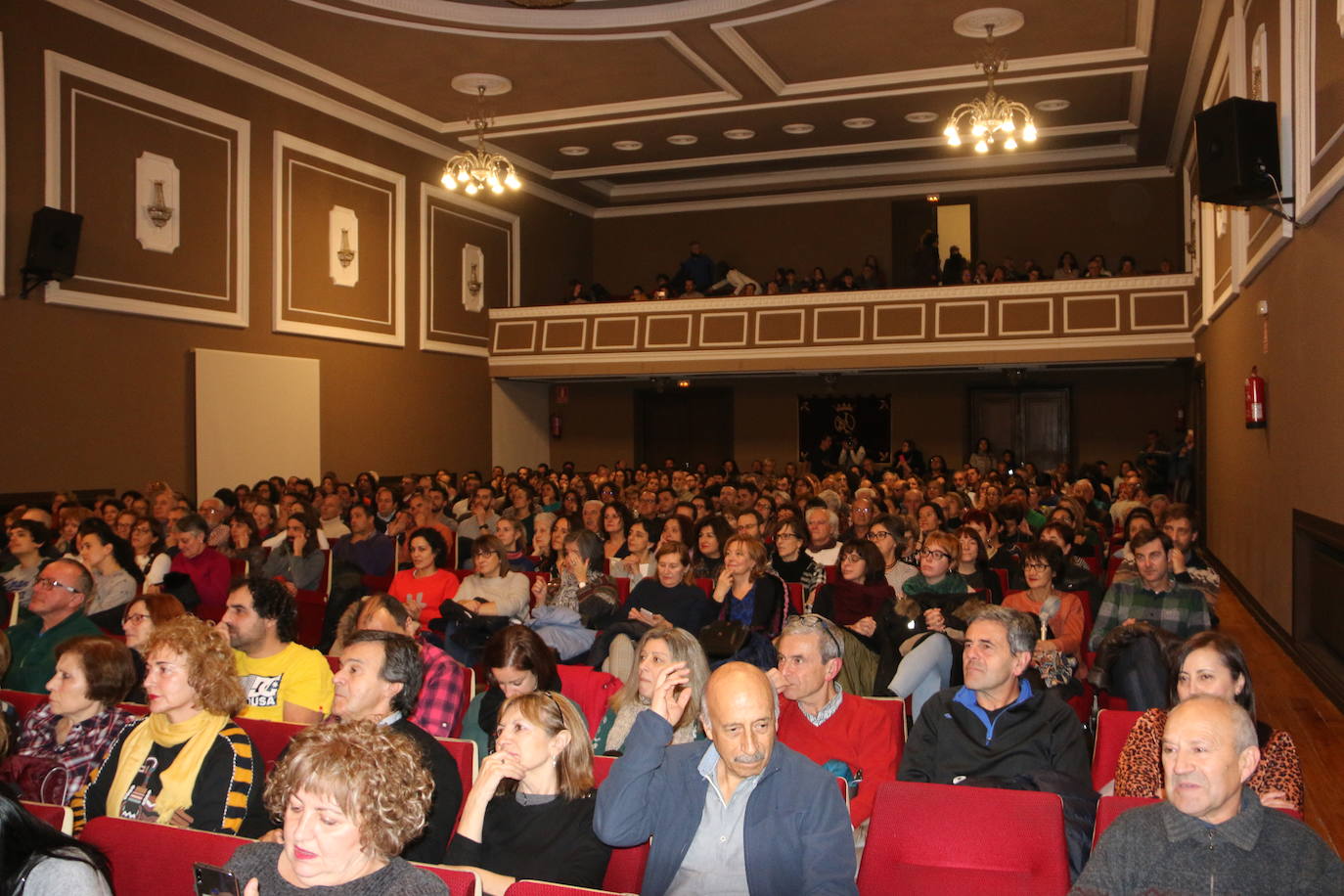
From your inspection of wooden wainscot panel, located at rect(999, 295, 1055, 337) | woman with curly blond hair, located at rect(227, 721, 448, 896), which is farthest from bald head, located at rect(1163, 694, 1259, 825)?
wooden wainscot panel, located at rect(999, 295, 1055, 337)

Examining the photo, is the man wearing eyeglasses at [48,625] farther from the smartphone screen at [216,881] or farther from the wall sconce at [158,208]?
the wall sconce at [158,208]

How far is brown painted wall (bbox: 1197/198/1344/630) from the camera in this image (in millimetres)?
5812

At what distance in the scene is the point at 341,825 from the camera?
6.65ft

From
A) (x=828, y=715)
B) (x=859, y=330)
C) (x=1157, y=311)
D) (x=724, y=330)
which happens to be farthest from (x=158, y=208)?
(x=1157, y=311)

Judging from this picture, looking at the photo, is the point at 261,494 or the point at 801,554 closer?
the point at 801,554

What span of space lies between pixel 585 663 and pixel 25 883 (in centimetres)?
309

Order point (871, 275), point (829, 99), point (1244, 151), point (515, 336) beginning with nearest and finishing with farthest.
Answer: point (1244, 151)
point (829, 99)
point (871, 275)
point (515, 336)

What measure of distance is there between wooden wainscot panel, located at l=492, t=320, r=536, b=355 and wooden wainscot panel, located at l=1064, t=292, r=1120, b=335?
7545 millimetres

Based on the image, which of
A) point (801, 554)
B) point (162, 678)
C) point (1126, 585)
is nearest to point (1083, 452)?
point (801, 554)

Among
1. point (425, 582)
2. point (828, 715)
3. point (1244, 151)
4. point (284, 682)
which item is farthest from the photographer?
point (1244, 151)

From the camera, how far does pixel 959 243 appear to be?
18.0 meters

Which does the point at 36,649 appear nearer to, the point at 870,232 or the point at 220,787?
the point at 220,787

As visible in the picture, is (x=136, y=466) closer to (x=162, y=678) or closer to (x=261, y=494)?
(x=261, y=494)

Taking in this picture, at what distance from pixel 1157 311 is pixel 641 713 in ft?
42.1
